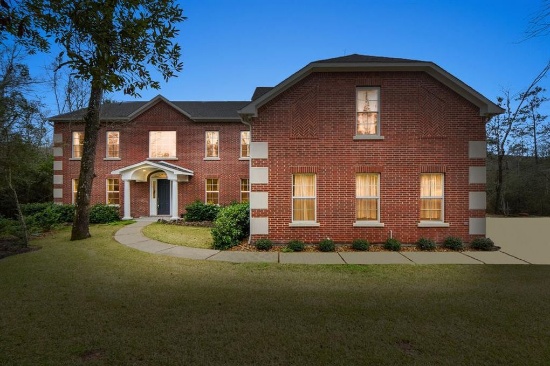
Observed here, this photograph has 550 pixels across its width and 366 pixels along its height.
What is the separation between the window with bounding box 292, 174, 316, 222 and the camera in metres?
10.8

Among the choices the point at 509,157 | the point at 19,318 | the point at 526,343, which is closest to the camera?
the point at 526,343

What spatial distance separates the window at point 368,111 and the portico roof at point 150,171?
1166cm

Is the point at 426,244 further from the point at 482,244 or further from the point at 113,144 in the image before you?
the point at 113,144

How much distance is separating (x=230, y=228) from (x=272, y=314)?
19.3ft

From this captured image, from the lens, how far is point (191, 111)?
20219mm

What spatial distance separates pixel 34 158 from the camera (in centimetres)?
1044

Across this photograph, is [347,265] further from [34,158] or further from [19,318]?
[34,158]

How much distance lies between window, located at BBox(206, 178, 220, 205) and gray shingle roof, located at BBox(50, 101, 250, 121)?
430cm

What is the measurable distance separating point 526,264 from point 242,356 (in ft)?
29.8

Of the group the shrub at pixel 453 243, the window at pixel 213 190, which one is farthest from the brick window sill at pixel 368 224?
the window at pixel 213 190

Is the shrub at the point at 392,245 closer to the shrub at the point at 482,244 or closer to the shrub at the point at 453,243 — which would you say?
the shrub at the point at 453,243

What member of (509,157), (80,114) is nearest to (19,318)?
(80,114)

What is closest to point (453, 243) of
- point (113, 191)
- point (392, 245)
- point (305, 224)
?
point (392, 245)

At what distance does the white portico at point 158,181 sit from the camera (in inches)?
703
